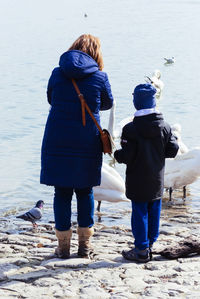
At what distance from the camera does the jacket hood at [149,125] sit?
541 cm

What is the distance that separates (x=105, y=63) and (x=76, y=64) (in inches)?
881

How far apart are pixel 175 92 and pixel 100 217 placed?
1371 cm

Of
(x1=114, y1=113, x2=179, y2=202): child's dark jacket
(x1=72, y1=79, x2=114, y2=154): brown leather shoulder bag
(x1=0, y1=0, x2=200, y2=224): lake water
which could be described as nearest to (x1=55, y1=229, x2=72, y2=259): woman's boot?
(x1=114, y1=113, x2=179, y2=202): child's dark jacket

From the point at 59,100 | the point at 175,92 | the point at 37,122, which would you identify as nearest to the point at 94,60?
the point at 59,100

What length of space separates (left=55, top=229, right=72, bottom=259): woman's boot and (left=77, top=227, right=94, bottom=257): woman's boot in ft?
0.33

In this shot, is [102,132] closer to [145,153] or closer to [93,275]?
[145,153]

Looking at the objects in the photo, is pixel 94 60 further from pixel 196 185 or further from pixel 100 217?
pixel 196 185

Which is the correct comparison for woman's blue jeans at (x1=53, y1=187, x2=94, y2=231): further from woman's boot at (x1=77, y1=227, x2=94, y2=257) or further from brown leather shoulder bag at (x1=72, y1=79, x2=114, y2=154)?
brown leather shoulder bag at (x1=72, y1=79, x2=114, y2=154)

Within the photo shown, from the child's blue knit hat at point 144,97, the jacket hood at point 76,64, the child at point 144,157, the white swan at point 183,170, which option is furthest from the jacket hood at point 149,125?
the white swan at point 183,170

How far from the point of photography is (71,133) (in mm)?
5371

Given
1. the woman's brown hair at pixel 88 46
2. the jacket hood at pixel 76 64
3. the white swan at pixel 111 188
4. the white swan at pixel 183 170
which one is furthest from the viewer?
the white swan at pixel 183 170

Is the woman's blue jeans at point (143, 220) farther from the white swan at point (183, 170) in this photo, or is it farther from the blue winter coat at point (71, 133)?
the white swan at point (183, 170)

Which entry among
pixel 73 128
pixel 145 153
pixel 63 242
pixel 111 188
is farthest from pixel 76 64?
pixel 111 188

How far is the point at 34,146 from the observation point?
48.4ft
